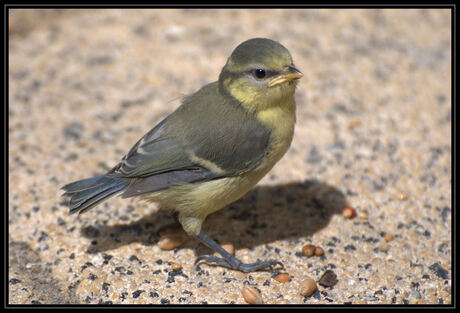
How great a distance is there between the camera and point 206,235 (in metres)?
3.97

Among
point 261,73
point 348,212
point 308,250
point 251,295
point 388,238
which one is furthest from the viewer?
point 348,212

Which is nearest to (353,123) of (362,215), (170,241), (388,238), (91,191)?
(362,215)

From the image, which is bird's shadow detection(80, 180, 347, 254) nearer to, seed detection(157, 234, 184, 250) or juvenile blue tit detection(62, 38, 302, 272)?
seed detection(157, 234, 184, 250)

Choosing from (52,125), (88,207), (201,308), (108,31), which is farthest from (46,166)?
(108,31)

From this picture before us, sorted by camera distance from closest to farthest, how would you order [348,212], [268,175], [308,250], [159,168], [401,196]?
[159,168] < [308,250] < [348,212] < [401,196] < [268,175]

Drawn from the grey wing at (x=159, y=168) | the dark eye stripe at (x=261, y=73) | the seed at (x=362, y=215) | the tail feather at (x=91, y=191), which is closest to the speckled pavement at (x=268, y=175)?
the seed at (x=362, y=215)

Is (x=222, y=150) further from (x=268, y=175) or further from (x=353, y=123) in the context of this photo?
(x=353, y=123)

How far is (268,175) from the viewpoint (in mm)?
4719

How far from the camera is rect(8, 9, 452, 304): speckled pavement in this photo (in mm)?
3668

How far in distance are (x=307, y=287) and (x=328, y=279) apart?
7.6 inches

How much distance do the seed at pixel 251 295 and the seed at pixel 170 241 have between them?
0.71 metres

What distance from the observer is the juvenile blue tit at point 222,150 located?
11.8 ft

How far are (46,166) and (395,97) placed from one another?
3531 mm

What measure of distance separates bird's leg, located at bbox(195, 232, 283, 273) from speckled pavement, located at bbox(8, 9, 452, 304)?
0.19 ft
